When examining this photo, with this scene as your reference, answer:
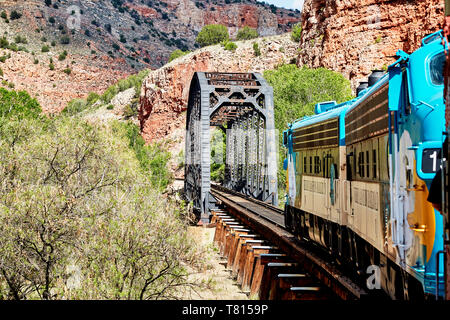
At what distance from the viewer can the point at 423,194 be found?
250 inches

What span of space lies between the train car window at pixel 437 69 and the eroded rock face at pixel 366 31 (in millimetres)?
61227

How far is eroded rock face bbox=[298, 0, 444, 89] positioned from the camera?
218 feet

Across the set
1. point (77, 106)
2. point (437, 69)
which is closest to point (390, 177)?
point (437, 69)

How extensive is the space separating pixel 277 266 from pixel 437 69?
9.29 m

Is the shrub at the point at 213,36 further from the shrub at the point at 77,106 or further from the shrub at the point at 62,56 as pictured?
the shrub at the point at 77,106

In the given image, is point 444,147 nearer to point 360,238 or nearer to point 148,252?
point 360,238

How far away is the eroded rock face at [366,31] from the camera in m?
66.4

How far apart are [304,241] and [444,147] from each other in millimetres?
11462

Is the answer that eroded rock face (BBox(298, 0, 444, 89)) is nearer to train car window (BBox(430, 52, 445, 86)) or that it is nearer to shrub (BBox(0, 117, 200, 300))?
shrub (BBox(0, 117, 200, 300))

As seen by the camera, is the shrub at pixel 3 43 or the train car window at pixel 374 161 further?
the shrub at pixel 3 43

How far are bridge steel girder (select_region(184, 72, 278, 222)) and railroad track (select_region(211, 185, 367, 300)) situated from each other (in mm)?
8854

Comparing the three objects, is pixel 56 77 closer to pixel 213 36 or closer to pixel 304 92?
pixel 213 36

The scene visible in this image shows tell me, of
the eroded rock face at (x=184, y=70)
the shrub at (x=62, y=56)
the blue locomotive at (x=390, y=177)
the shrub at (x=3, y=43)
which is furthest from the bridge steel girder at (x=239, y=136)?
the shrub at (x=3, y=43)

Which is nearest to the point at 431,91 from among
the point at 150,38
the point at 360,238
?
the point at 360,238
